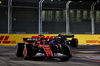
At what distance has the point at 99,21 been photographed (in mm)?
24641

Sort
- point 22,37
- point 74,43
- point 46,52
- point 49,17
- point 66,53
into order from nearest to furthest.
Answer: point 46,52, point 66,53, point 74,43, point 22,37, point 49,17

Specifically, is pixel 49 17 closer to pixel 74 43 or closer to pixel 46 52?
pixel 74 43

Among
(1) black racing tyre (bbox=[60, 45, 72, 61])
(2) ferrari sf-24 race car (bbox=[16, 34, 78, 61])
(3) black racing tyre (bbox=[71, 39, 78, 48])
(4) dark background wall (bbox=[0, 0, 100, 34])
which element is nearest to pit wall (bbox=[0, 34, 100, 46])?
(4) dark background wall (bbox=[0, 0, 100, 34])

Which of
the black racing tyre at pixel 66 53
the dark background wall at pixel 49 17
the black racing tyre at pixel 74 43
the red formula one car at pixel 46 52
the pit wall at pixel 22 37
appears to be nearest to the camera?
the red formula one car at pixel 46 52

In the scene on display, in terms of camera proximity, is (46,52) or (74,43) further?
(74,43)

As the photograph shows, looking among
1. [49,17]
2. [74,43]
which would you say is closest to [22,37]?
[49,17]

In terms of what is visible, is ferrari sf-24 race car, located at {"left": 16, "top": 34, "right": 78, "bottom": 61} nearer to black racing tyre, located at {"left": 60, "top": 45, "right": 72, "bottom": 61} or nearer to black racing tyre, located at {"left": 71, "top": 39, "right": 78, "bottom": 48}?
black racing tyre, located at {"left": 60, "top": 45, "right": 72, "bottom": 61}

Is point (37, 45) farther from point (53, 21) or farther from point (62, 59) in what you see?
point (53, 21)

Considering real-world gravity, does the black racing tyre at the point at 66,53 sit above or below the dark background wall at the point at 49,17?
below

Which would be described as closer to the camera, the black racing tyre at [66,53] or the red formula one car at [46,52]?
the red formula one car at [46,52]

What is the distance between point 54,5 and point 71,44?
592 cm

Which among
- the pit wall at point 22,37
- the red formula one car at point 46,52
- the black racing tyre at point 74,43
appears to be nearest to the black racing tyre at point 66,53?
the red formula one car at point 46,52

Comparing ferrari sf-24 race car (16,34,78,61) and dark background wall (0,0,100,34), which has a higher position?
dark background wall (0,0,100,34)

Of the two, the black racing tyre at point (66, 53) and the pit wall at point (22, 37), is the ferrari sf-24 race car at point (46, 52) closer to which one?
the black racing tyre at point (66, 53)
